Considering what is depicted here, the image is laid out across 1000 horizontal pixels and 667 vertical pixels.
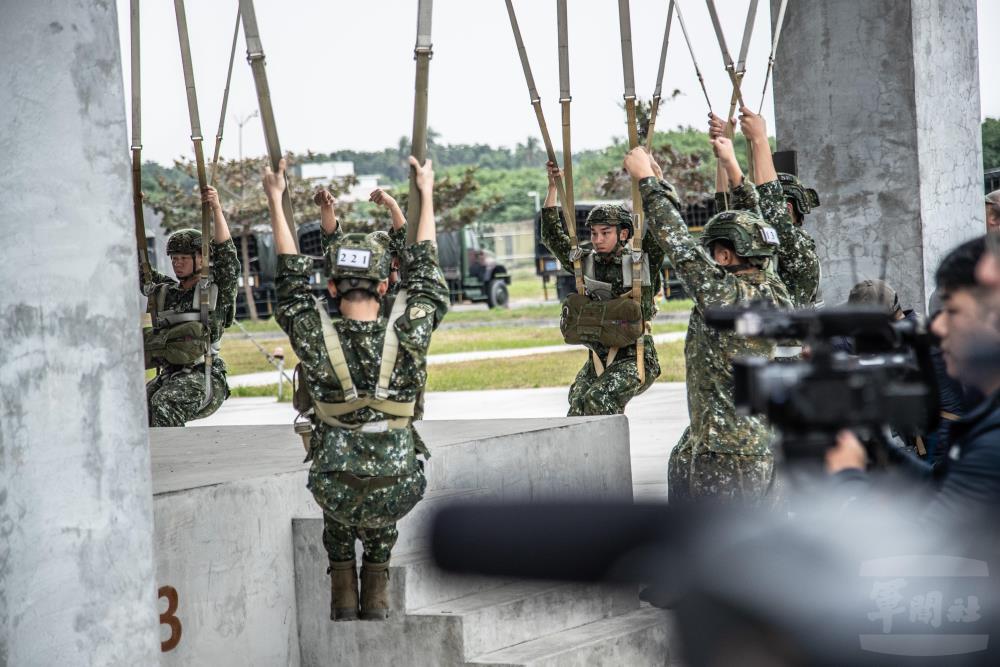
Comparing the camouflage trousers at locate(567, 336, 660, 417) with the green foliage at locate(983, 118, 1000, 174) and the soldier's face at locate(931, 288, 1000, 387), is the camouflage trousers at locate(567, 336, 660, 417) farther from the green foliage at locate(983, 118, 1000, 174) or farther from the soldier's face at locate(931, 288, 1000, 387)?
the soldier's face at locate(931, 288, 1000, 387)

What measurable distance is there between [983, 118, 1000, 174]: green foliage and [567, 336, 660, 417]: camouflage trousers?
4.51 m

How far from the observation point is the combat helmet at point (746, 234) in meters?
6.24

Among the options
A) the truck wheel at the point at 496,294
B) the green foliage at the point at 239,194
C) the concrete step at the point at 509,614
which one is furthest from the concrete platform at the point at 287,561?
the truck wheel at the point at 496,294

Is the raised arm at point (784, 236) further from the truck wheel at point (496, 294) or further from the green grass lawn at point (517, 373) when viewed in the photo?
the truck wheel at point (496, 294)

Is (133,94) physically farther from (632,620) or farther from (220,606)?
(632,620)

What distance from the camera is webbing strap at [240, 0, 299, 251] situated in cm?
532

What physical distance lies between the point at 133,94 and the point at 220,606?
3.49 metres

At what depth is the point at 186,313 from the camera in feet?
29.7

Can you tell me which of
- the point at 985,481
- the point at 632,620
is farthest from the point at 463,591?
the point at 985,481

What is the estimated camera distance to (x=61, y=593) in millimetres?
4055

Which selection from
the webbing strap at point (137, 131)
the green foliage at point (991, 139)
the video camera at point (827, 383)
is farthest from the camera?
the green foliage at point (991, 139)

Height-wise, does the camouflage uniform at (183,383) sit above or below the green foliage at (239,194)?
below

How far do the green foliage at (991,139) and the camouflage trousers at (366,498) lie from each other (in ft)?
25.1

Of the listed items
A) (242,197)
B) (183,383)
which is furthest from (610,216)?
(242,197)
